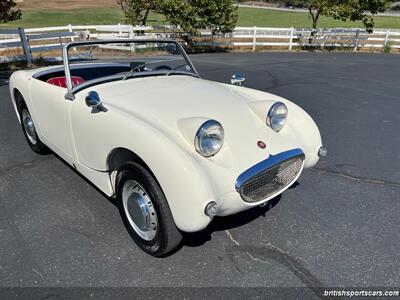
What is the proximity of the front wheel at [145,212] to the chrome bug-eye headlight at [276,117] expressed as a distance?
3.81 ft

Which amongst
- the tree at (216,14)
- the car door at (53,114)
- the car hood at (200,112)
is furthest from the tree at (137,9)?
the car hood at (200,112)

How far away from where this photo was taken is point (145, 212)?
7.79 ft

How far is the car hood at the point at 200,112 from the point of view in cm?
227

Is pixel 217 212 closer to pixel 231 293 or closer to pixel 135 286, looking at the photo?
pixel 231 293

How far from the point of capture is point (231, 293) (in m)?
2.13

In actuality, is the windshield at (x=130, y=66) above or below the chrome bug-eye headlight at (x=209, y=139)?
above

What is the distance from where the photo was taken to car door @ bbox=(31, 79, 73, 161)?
10.1 ft

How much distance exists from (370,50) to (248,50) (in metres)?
7.94

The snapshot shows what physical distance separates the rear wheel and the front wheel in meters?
2.02

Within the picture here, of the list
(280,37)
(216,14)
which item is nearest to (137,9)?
(216,14)

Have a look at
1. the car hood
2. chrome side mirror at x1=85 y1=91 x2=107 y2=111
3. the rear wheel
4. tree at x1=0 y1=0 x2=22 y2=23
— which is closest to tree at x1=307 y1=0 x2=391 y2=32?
tree at x1=0 y1=0 x2=22 y2=23

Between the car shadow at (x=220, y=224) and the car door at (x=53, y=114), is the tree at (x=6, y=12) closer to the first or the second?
the car door at (x=53, y=114)

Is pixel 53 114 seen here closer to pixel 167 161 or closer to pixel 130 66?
pixel 130 66

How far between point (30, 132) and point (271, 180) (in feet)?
10.8
